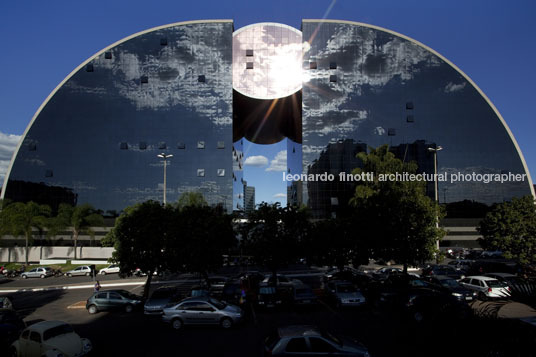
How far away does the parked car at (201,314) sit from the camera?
17.2 meters

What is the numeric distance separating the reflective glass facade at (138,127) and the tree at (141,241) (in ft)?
116

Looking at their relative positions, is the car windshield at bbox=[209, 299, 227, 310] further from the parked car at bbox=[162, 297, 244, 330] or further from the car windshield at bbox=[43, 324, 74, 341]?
the car windshield at bbox=[43, 324, 74, 341]

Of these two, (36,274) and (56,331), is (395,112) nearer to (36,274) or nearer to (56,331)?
(56,331)

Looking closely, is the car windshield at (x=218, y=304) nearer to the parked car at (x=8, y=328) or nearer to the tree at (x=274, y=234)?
the parked car at (x=8, y=328)

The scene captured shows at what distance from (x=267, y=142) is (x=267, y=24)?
33143 mm

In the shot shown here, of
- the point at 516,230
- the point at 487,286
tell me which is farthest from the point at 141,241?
the point at 516,230

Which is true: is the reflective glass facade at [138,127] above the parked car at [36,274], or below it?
above

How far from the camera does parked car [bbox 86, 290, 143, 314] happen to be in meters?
21.6

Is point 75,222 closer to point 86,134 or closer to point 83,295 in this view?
point 86,134

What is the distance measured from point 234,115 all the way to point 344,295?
48.8 meters

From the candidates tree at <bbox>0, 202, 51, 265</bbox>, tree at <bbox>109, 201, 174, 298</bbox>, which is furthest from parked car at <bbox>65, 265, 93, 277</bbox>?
tree at <bbox>109, 201, 174, 298</bbox>

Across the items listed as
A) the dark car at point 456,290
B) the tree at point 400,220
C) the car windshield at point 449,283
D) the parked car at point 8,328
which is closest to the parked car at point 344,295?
the tree at point 400,220

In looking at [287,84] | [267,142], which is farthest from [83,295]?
[267,142]

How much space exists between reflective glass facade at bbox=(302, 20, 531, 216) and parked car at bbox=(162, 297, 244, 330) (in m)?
43.9
